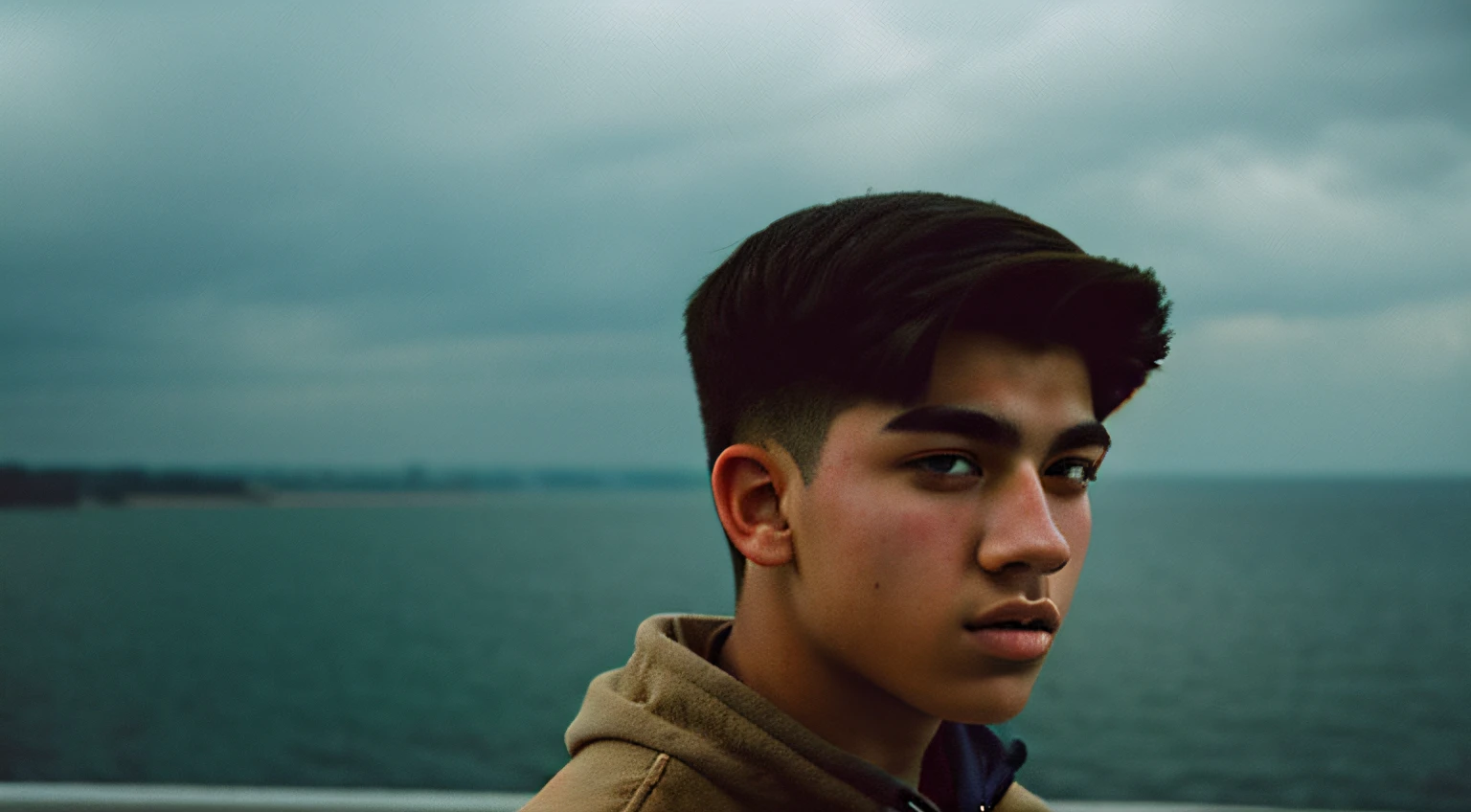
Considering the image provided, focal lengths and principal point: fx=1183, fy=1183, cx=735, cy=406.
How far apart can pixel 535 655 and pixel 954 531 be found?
59482 millimetres

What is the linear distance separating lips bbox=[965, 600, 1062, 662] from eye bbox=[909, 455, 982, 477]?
0.11 meters

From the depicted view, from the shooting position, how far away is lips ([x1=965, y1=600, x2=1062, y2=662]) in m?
0.93

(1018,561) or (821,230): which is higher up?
(821,230)

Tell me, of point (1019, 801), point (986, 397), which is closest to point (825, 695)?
point (986, 397)

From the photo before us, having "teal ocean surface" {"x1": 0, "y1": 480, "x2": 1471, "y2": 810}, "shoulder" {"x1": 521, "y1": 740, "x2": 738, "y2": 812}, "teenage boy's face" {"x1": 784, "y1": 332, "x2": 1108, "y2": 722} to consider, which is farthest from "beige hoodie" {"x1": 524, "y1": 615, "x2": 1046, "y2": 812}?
"teal ocean surface" {"x1": 0, "y1": 480, "x2": 1471, "y2": 810}

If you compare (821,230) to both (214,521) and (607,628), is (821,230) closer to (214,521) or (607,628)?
(607,628)

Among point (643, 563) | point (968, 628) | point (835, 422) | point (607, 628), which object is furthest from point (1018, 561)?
point (643, 563)

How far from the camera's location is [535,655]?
58281 millimetres

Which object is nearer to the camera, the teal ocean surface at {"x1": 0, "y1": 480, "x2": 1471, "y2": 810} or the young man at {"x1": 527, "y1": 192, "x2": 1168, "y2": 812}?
the young man at {"x1": 527, "y1": 192, "x2": 1168, "y2": 812}

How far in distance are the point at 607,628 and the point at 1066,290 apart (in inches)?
1664

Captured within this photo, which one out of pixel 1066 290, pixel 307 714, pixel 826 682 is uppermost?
pixel 1066 290

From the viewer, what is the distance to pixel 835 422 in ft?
3.21

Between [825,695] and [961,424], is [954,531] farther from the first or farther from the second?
[825,695]

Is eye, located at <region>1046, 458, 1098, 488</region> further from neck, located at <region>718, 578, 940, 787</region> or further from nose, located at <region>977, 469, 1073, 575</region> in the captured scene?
neck, located at <region>718, 578, 940, 787</region>
